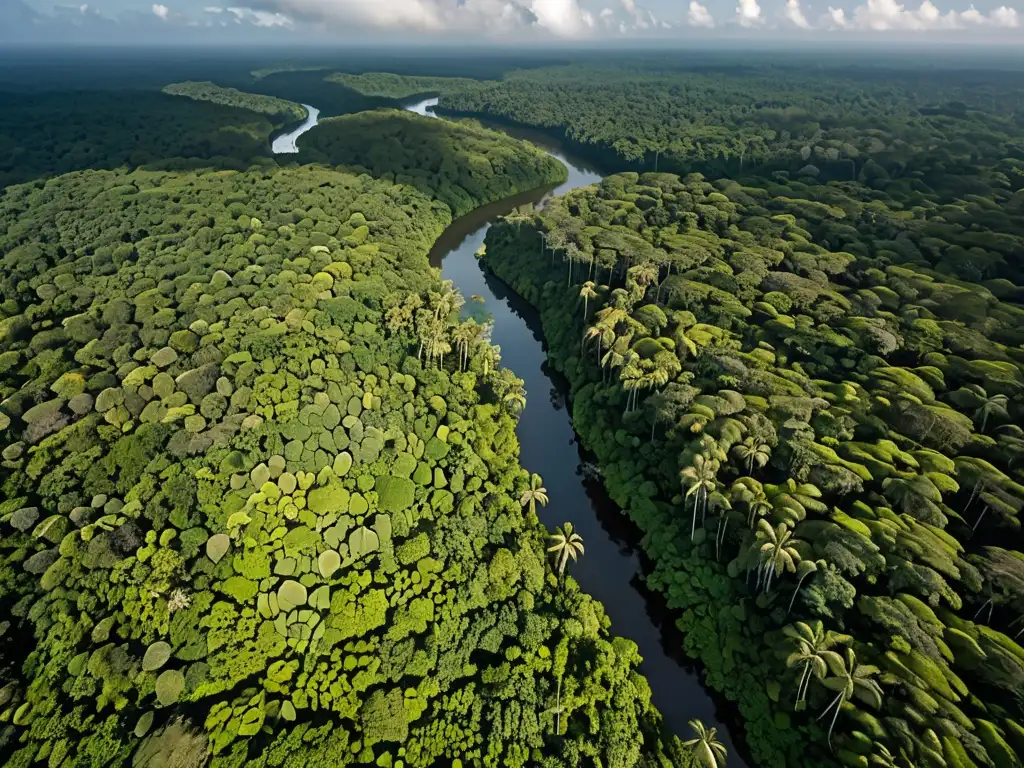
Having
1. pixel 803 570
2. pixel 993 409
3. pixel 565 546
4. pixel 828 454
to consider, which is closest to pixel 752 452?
pixel 828 454

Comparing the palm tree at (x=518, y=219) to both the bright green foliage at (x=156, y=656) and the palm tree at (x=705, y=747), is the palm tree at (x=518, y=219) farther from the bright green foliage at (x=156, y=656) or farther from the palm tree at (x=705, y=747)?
the palm tree at (x=705, y=747)

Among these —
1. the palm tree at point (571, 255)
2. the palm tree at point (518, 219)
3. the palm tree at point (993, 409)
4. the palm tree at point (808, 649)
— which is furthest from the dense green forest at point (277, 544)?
the palm tree at point (993, 409)

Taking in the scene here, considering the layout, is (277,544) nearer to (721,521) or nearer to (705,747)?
(705,747)

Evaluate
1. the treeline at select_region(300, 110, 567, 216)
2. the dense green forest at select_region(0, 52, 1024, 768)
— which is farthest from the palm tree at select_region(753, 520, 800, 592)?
the treeline at select_region(300, 110, 567, 216)

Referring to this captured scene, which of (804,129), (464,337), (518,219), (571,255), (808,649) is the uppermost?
(804,129)

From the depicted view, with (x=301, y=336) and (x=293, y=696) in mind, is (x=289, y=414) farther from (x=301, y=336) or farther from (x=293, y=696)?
(x=293, y=696)

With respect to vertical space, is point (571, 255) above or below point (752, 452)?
above
